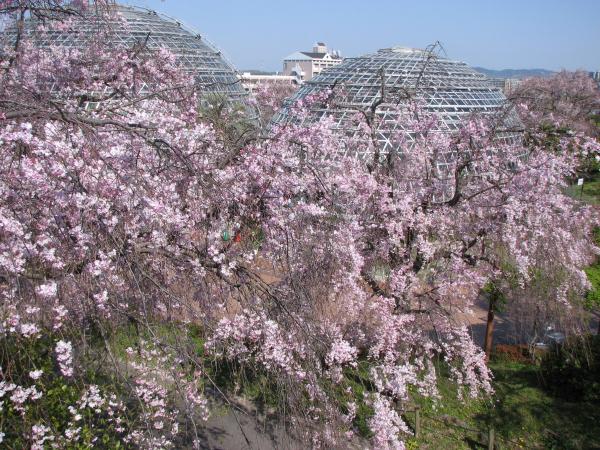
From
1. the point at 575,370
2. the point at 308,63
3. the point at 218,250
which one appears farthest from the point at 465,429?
the point at 308,63

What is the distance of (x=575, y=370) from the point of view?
9.72 metres

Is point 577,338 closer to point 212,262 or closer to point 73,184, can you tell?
point 212,262

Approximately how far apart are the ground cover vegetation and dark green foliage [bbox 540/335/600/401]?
73 cm

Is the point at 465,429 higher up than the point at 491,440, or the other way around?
the point at 465,429

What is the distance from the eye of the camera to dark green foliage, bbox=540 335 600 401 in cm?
947

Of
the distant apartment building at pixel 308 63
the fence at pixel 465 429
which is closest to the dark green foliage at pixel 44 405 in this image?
the fence at pixel 465 429

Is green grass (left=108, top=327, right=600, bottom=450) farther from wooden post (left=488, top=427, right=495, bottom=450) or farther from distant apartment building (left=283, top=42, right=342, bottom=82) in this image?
Answer: distant apartment building (left=283, top=42, right=342, bottom=82)

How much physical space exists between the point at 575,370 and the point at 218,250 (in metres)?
8.35

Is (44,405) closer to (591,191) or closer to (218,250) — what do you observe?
(218,250)

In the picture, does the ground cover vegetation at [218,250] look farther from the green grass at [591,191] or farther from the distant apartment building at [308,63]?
the distant apartment building at [308,63]

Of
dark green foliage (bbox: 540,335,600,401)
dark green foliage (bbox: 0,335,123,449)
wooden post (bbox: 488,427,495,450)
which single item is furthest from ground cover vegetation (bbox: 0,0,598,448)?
wooden post (bbox: 488,427,495,450)

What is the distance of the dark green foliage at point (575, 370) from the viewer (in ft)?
31.1

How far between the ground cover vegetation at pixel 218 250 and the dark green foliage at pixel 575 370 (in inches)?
28.8

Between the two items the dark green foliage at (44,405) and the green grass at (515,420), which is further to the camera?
the green grass at (515,420)
